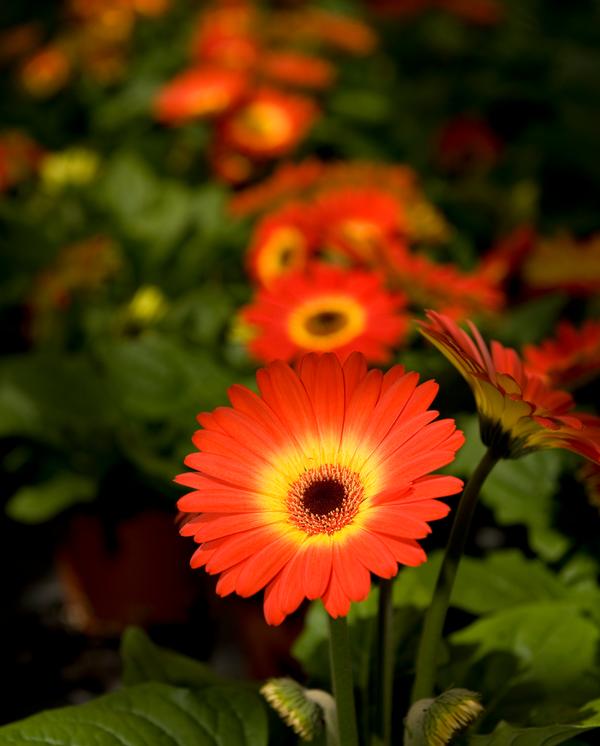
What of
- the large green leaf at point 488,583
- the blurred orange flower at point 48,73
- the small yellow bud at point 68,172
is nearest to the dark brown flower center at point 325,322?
the large green leaf at point 488,583

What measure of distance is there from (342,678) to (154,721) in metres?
0.15

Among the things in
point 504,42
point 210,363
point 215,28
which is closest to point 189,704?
point 210,363

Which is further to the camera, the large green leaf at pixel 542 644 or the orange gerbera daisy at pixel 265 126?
the orange gerbera daisy at pixel 265 126

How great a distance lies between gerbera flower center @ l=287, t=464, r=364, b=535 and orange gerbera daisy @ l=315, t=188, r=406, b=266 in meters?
0.55

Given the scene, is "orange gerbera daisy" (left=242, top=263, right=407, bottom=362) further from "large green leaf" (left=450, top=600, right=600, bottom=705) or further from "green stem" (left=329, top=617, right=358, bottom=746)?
"green stem" (left=329, top=617, right=358, bottom=746)

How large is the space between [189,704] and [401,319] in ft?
1.33

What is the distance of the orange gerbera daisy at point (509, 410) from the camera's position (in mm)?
443

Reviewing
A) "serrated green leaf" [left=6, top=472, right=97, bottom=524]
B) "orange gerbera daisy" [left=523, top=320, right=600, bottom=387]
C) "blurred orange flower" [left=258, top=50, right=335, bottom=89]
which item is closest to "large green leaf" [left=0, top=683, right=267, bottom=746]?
"orange gerbera daisy" [left=523, top=320, right=600, bottom=387]

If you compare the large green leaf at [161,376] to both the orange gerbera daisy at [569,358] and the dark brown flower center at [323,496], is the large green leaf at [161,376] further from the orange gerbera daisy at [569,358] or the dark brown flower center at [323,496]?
the dark brown flower center at [323,496]

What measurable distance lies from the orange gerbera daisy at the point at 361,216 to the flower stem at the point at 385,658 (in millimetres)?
542

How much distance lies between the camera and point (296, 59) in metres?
1.60

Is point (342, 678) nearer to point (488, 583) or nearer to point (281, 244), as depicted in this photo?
point (488, 583)

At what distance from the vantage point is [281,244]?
1.05m

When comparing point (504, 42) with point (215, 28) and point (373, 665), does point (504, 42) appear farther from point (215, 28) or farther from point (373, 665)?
point (373, 665)
